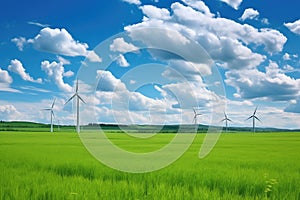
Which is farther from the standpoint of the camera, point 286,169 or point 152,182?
point 286,169

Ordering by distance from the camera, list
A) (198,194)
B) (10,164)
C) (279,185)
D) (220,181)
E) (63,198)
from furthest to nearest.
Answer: (10,164) < (220,181) < (279,185) < (198,194) < (63,198)

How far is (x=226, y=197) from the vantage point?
6.83 metres

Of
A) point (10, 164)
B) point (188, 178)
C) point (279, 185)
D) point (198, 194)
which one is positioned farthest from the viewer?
point (10, 164)

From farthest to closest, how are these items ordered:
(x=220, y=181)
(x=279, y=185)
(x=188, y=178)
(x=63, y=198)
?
(x=188, y=178) < (x=220, y=181) < (x=279, y=185) < (x=63, y=198)

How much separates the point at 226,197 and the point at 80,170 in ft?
18.3

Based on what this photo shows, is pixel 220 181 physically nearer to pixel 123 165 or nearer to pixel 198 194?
pixel 198 194

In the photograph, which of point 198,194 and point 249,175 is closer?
point 198,194

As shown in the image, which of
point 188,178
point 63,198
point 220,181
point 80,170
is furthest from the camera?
point 80,170

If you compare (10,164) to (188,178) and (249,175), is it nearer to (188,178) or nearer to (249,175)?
(188,178)

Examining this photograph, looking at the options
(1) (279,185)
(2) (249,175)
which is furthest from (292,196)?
(2) (249,175)

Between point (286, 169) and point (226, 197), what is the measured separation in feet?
17.7

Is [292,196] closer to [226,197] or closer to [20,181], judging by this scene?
[226,197]

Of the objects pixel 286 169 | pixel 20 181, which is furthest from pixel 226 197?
pixel 286 169

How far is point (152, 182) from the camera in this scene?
9039 mm
